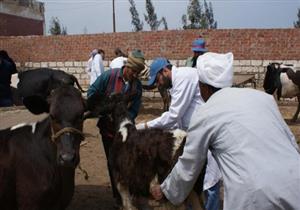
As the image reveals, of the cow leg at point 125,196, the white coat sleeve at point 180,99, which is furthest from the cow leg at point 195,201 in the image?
the cow leg at point 125,196

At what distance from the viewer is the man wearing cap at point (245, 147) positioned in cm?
244

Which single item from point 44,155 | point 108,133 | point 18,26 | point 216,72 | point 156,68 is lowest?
point 108,133

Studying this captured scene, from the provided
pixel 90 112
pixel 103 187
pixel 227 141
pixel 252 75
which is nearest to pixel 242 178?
Result: pixel 227 141

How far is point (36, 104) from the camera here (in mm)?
4012

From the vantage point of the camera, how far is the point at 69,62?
1962cm

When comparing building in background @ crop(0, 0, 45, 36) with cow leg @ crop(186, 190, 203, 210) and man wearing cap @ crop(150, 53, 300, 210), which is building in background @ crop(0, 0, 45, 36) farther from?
man wearing cap @ crop(150, 53, 300, 210)

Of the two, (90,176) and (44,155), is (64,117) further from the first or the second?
(90,176)

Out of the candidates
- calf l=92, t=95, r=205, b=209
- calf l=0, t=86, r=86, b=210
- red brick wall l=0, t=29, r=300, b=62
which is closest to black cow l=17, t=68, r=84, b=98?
calf l=92, t=95, r=205, b=209

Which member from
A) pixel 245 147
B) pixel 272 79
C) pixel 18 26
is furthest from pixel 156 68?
pixel 18 26

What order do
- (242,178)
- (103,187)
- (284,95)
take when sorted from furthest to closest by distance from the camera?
(284,95)
(103,187)
(242,178)

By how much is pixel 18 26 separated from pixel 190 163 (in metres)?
25.9

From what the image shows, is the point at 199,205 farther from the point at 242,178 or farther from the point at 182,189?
the point at 242,178

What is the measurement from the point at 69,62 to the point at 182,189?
56.8ft

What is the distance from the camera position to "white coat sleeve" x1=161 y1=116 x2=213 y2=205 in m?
2.59
